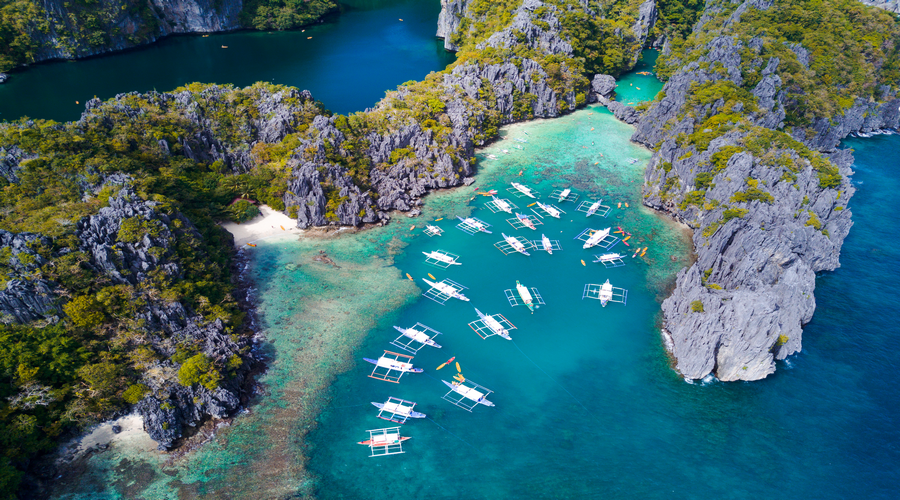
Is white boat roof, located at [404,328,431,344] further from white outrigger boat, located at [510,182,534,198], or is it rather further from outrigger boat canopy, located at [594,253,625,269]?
white outrigger boat, located at [510,182,534,198]

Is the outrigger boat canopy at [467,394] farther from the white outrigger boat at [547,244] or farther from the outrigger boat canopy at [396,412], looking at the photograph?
the white outrigger boat at [547,244]

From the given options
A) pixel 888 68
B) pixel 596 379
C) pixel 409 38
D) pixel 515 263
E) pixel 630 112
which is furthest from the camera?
pixel 409 38

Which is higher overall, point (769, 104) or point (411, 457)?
point (769, 104)

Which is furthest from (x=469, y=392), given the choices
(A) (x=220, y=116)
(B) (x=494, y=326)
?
(A) (x=220, y=116)

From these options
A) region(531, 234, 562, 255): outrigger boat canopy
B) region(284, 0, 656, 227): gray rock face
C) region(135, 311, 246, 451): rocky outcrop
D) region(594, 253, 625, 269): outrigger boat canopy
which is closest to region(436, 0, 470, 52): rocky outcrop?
region(284, 0, 656, 227): gray rock face

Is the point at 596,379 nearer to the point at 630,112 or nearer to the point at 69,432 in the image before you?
the point at 69,432

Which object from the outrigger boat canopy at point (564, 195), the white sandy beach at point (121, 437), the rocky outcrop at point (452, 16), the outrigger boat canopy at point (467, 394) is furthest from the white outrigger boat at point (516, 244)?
the rocky outcrop at point (452, 16)

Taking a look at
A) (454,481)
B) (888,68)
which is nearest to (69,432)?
(454,481)
